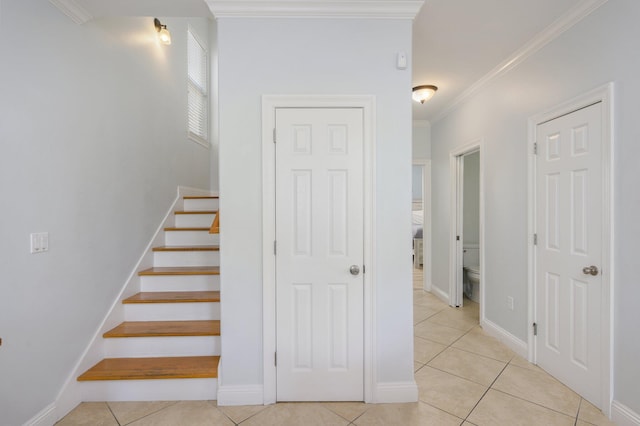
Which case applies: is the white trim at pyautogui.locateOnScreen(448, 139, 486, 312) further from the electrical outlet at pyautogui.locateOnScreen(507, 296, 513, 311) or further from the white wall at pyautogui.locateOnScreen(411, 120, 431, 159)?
the electrical outlet at pyautogui.locateOnScreen(507, 296, 513, 311)

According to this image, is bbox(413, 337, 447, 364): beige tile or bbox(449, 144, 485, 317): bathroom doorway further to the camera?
bbox(449, 144, 485, 317): bathroom doorway

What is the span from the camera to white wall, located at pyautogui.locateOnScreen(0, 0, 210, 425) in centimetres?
158

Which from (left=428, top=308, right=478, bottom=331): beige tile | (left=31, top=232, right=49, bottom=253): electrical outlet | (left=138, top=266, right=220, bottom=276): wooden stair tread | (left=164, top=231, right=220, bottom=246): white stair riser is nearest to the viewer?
(left=31, top=232, right=49, bottom=253): electrical outlet

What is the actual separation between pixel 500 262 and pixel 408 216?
165cm

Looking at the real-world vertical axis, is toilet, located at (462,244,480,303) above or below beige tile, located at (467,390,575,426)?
above

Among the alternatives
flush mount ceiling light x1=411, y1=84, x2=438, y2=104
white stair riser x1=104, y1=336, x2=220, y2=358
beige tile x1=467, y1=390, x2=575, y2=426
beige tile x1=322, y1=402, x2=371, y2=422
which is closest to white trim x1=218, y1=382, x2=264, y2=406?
white stair riser x1=104, y1=336, x2=220, y2=358

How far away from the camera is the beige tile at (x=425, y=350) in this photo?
262 cm

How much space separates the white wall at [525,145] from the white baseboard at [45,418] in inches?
136

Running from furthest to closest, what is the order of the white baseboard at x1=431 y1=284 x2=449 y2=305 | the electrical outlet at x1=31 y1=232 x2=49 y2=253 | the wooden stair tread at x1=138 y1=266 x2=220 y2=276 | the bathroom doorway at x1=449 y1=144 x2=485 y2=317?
the white baseboard at x1=431 y1=284 x2=449 y2=305, the bathroom doorway at x1=449 y1=144 x2=485 y2=317, the wooden stair tread at x1=138 y1=266 x2=220 y2=276, the electrical outlet at x1=31 y1=232 x2=49 y2=253

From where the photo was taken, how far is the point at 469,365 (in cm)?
249

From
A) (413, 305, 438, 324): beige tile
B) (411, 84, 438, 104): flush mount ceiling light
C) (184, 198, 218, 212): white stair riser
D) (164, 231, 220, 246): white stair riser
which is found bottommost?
(413, 305, 438, 324): beige tile

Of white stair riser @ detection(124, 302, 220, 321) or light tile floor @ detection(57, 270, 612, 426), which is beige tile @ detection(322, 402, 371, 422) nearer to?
light tile floor @ detection(57, 270, 612, 426)

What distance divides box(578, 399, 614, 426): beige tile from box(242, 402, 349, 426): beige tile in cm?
151

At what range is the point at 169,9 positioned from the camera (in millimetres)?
1998
